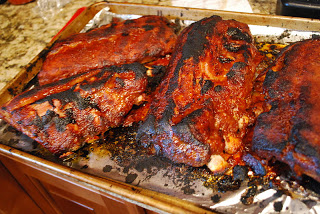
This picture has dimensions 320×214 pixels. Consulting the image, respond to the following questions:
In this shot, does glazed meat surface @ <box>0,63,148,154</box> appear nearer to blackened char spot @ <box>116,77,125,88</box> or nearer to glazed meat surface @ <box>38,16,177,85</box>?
blackened char spot @ <box>116,77,125,88</box>

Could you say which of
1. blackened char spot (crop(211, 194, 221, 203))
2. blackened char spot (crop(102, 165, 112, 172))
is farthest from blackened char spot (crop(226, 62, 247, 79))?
blackened char spot (crop(102, 165, 112, 172))

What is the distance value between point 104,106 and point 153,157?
557mm

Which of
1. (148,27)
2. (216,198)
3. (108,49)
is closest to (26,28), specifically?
(108,49)

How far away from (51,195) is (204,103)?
6.26 ft

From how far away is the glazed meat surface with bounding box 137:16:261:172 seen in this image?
1.75 m

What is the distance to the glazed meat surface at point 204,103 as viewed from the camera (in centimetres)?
175

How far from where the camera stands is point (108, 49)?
246cm

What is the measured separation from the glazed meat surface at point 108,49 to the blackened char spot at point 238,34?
562 millimetres

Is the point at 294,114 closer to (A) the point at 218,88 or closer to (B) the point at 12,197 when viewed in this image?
(A) the point at 218,88

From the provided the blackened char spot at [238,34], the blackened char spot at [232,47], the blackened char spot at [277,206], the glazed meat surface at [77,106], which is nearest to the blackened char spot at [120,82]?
the glazed meat surface at [77,106]

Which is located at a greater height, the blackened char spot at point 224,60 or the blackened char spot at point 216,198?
the blackened char spot at point 224,60

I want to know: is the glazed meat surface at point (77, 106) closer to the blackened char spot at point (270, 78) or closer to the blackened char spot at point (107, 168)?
the blackened char spot at point (107, 168)

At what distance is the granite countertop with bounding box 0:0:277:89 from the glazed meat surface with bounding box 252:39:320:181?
1700 millimetres

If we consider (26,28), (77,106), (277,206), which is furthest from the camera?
(26,28)
